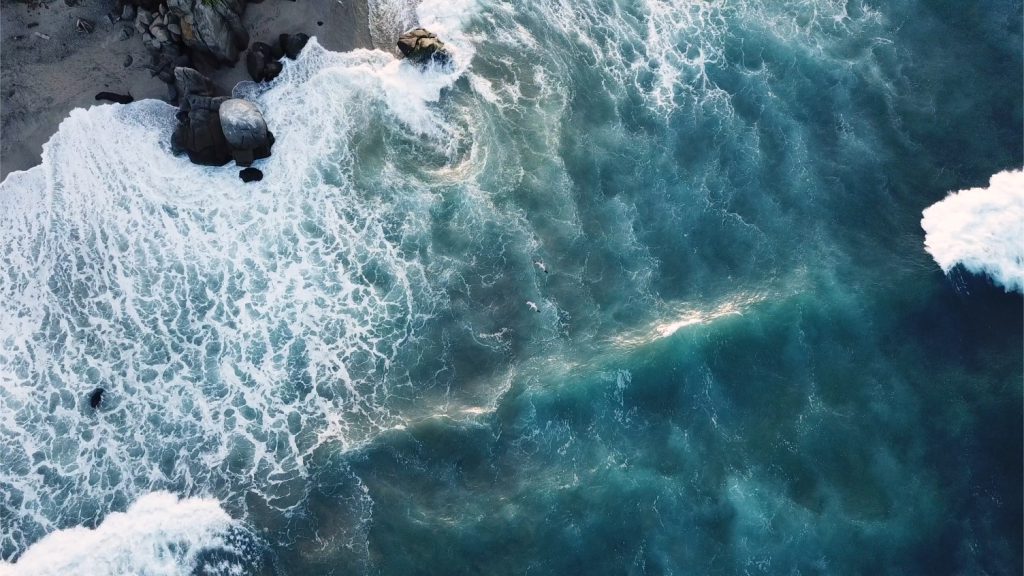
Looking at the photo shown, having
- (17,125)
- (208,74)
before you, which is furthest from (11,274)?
(208,74)

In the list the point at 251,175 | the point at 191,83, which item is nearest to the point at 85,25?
the point at 191,83

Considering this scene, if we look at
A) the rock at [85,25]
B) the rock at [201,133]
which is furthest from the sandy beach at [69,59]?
the rock at [201,133]

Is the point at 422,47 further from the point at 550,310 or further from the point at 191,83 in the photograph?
the point at 550,310

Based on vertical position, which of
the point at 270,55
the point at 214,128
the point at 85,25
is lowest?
the point at 214,128

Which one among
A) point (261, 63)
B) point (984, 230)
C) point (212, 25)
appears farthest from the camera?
point (261, 63)

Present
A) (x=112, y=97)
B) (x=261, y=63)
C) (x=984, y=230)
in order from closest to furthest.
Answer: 1. (x=984, y=230)
2. (x=112, y=97)
3. (x=261, y=63)

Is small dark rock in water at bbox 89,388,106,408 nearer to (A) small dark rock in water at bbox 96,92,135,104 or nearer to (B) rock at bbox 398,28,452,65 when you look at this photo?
(A) small dark rock in water at bbox 96,92,135,104

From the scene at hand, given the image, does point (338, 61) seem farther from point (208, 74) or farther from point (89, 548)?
point (89, 548)

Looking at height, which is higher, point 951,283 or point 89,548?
point 951,283
